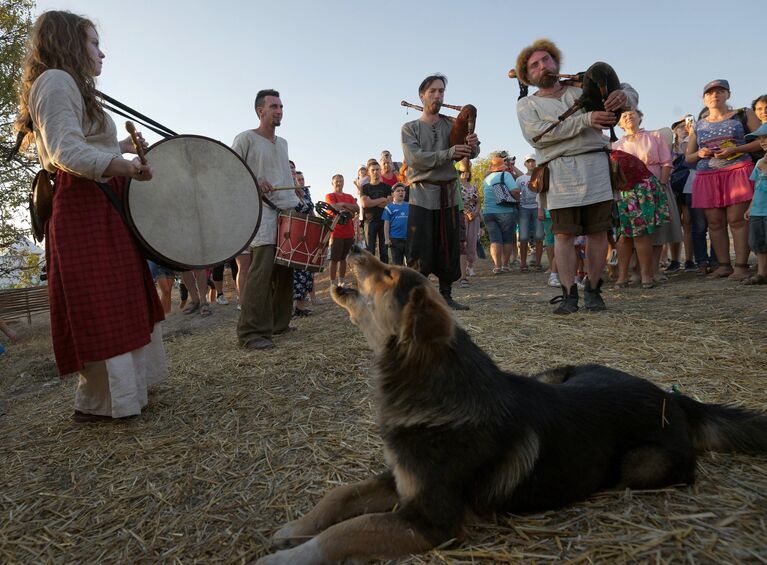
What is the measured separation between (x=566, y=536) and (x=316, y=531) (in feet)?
3.26

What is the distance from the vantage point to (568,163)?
540cm

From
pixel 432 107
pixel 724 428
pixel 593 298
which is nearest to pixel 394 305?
pixel 724 428

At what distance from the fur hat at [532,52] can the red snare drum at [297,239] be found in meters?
2.97

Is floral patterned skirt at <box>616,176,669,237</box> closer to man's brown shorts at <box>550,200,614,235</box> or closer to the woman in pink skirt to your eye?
the woman in pink skirt

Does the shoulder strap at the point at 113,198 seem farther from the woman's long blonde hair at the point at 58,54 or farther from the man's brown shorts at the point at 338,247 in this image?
the man's brown shorts at the point at 338,247

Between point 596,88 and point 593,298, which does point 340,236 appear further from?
point 596,88

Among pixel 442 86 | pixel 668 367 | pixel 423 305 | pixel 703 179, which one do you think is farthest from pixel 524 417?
pixel 703 179

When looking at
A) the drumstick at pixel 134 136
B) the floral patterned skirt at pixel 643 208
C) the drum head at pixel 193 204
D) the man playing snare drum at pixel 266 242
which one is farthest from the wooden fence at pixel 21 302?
the floral patterned skirt at pixel 643 208

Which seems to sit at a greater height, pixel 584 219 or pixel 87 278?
pixel 584 219

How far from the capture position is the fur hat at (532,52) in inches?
221

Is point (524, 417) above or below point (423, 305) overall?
below

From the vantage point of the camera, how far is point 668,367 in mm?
3607

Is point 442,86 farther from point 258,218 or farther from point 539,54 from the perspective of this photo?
point 258,218

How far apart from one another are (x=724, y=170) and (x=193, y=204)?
754 centimetres
